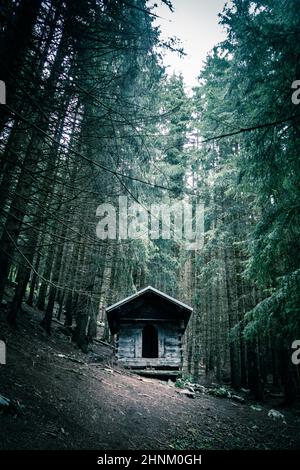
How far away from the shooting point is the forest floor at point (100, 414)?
4.49m

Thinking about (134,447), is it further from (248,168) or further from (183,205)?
(183,205)

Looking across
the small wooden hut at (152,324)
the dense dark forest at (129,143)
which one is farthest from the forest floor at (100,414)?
the small wooden hut at (152,324)

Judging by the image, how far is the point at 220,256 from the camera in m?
17.7

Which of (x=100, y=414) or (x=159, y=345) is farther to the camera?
(x=159, y=345)

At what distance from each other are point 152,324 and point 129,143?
9.81 metres

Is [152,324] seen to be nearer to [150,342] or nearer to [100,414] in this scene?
[150,342]

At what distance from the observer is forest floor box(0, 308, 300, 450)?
4492 millimetres

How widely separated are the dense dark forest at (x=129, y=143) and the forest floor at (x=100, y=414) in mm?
2089

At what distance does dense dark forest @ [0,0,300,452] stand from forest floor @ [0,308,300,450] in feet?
6.85

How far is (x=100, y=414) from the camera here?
597 centimetres

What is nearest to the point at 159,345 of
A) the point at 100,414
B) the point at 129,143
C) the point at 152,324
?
the point at 152,324

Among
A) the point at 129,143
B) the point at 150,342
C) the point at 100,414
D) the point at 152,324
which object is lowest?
the point at 100,414

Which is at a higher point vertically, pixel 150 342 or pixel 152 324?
pixel 152 324

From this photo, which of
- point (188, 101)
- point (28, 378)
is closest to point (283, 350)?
point (28, 378)
